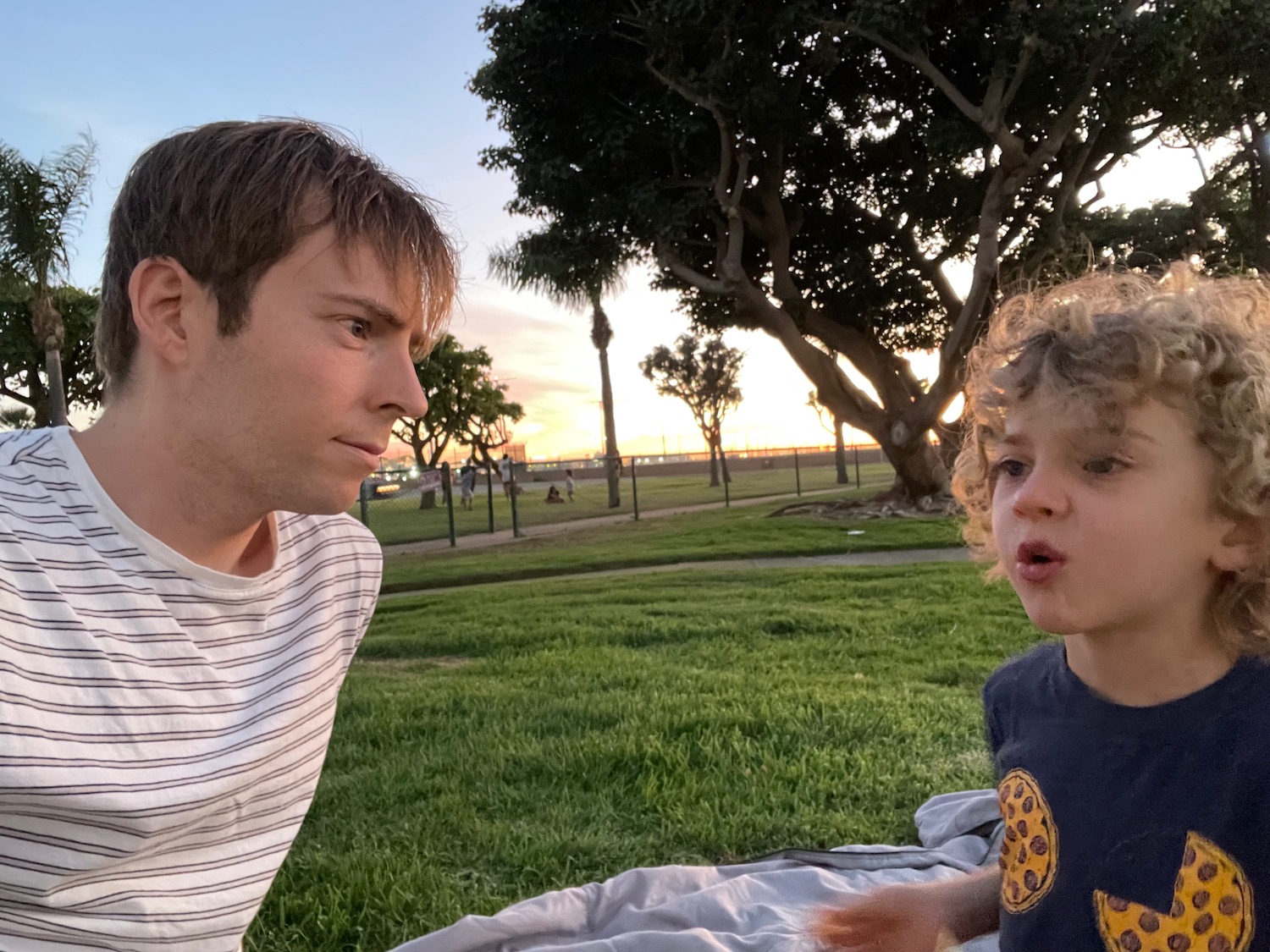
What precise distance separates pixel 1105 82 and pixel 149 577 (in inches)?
553

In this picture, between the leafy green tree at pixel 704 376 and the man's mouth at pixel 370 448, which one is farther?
the leafy green tree at pixel 704 376

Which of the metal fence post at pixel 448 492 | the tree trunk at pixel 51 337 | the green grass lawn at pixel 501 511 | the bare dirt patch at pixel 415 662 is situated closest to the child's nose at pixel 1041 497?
the bare dirt patch at pixel 415 662

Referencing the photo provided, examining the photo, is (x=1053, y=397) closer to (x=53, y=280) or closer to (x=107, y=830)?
(x=107, y=830)

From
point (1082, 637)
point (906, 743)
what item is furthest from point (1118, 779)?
point (906, 743)

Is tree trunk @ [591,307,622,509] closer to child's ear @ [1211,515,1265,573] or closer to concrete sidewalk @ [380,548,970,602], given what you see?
concrete sidewalk @ [380,548,970,602]

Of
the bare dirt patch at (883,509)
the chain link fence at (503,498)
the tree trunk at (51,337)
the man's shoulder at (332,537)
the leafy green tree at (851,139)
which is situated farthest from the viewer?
the chain link fence at (503,498)

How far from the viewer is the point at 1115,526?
1198mm

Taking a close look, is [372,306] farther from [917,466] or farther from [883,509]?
[917,466]

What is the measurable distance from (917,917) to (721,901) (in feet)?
4.05

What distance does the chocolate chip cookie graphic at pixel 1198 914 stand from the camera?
115 centimetres

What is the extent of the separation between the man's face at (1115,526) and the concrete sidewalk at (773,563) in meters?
8.28

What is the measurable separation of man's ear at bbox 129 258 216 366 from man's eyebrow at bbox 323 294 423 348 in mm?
222

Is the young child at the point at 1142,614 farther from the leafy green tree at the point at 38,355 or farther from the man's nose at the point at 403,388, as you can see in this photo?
the leafy green tree at the point at 38,355

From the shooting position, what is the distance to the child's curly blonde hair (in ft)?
4.09
